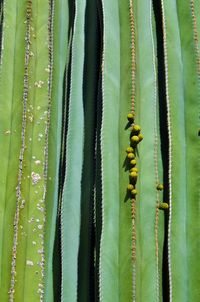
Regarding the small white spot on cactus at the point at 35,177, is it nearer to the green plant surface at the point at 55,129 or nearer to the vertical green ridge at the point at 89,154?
the green plant surface at the point at 55,129

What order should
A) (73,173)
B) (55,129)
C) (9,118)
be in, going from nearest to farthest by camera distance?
(73,173), (9,118), (55,129)

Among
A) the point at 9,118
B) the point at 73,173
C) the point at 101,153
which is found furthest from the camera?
the point at 9,118

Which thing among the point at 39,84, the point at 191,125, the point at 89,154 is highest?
the point at 39,84

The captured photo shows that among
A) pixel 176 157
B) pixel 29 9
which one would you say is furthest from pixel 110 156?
pixel 29 9

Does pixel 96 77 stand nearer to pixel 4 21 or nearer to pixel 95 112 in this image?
pixel 95 112

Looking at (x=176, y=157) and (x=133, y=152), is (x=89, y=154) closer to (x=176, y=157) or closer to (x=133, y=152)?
(x=133, y=152)

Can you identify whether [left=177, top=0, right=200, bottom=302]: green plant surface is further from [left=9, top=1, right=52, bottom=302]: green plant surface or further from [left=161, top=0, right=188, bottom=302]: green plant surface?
[left=9, top=1, right=52, bottom=302]: green plant surface

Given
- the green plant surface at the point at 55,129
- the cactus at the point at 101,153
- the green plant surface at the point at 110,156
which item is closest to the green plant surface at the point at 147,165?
the cactus at the point at 101,153
